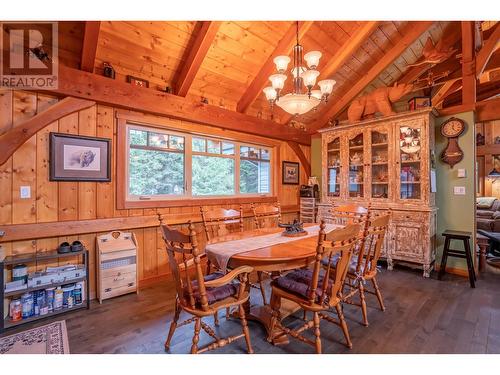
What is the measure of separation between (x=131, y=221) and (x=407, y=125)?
12.9 ft

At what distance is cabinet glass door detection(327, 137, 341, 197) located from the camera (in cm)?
439

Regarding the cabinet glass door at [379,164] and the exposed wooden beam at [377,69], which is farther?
the cabinet glass door at [379,164]

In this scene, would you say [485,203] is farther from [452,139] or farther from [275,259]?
[275,259]

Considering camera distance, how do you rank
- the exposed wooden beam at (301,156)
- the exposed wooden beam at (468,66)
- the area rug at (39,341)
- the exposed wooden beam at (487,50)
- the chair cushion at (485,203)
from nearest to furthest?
1. the area rug at (39,341)
2. the exposed wooden beam at (487,50)
3. the exposed wooden beam at (468,66)
4. the exposed wooden beam at (301,156)
5. the chair cushion at (485,203)

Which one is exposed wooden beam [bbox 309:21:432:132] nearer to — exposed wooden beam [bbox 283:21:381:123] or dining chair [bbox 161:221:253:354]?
exposed wooden beam [bbox 283:21:381:123]

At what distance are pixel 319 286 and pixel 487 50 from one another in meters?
3.64

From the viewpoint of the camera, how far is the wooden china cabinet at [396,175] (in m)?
3.39

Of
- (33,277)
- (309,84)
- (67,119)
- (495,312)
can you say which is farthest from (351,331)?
(67,119)

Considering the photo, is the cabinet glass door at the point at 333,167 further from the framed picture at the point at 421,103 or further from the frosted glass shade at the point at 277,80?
the frosted glass shade at the point at 277,80

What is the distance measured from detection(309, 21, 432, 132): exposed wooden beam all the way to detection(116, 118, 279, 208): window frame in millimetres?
1224

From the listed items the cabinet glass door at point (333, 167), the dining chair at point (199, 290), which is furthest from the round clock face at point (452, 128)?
the dining chair at point (199, 290)

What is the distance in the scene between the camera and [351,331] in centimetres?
205

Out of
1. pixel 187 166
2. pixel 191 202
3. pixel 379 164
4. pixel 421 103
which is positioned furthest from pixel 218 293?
pixel 421 103

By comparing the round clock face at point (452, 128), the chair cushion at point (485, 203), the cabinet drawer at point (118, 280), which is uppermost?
the round clock face at point (452, 128)
